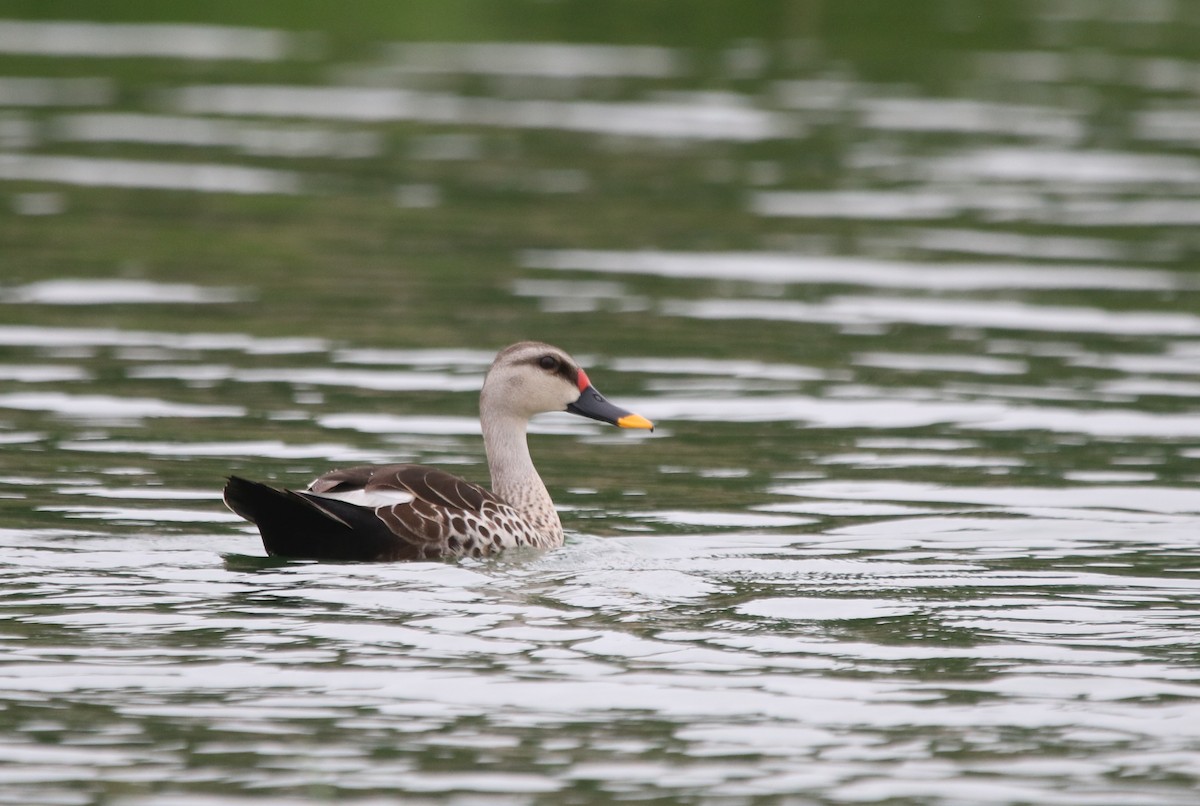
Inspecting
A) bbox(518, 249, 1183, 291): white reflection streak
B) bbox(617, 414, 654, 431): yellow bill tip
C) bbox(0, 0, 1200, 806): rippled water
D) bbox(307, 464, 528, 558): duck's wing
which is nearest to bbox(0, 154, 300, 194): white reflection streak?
bbox(0, 0, 1200, 806): rippled water

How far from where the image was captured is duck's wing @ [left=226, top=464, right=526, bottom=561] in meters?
10.0

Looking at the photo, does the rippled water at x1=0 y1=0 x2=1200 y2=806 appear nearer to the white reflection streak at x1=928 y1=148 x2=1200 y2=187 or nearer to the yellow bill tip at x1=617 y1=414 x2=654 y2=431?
the white reflection streak at x1=928 y1=148 x2=1200 y2=187

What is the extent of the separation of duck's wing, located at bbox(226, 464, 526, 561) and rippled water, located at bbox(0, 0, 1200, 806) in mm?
164

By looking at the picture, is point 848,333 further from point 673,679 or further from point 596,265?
point 673,679

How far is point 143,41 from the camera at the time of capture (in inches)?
1251

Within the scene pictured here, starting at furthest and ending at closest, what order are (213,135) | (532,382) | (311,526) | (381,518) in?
(213,135) < (532,382) < (381,518) < (311,526)

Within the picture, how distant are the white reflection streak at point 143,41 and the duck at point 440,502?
1998 cm

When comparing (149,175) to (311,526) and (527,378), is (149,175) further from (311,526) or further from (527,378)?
(311,526)

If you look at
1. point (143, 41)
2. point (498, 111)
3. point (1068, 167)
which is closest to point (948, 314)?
point (1068, 167)

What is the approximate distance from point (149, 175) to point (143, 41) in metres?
10.0

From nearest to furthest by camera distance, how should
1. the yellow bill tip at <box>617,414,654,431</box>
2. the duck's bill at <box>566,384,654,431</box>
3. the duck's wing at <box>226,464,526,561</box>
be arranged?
the duck's wing at <box>226,464,526,561</box> → the yellow bill tip at <box>617,414,654,431</box> → the duck's bill at <box>566,384,654,431</box>

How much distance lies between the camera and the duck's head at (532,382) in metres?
11.5

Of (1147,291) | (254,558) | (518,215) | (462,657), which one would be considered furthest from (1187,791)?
(518,215)

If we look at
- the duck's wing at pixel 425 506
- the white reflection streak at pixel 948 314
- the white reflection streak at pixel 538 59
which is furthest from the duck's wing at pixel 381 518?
the white reflection streak at pixel 538 59
